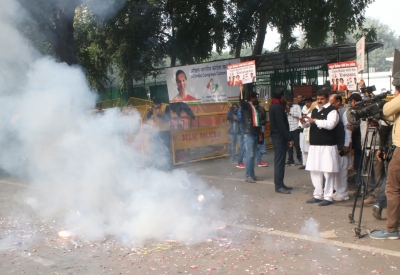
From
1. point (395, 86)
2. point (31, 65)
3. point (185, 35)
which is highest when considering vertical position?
point (185, 35)

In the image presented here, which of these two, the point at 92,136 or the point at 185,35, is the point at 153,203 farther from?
the point at 185,35

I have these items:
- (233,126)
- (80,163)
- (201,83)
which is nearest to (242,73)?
(233,126)

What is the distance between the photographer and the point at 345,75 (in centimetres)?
907

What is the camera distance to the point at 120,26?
17.1 meters

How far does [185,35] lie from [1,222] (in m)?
13.5

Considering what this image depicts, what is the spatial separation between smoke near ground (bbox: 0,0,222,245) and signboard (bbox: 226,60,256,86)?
4.10 meters

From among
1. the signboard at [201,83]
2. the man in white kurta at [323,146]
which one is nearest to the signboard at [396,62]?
the man in white kurta at [323,146]

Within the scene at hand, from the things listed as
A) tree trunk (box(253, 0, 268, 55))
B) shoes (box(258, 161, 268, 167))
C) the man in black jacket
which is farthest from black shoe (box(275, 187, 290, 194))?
tree trunk (box(253, 0, 268, 55))

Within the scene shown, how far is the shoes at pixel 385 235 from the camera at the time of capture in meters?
5.08

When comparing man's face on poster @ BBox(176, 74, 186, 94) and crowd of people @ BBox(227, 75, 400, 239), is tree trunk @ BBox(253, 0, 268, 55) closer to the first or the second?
man's face on poster @ BBox(176, 74, 186, 94)

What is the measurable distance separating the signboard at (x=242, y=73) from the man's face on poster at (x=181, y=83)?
19.2 ft

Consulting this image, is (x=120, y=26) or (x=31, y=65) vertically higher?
(x=120, y=26)

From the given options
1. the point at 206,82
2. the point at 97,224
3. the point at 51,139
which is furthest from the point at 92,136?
the point at 206,82

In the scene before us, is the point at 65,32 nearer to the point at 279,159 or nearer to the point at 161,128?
the point at 161,128
